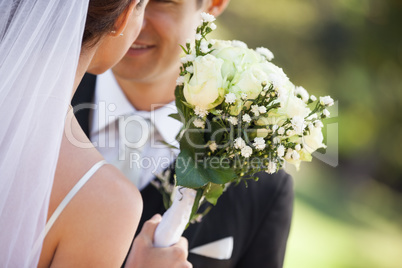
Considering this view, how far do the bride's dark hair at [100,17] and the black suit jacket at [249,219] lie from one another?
108cm

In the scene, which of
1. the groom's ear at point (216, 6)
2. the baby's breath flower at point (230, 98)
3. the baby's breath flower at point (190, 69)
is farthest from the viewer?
the groom's ear at point (216, 6)

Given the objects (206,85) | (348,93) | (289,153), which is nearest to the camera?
(206,85)

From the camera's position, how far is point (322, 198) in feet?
35.2

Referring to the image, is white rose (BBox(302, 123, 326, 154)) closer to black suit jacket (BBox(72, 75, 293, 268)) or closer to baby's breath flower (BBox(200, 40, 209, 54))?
baby's breath flower (BBox(200, 40, 209, 54))

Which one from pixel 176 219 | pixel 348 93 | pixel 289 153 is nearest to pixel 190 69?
pixel 289 153

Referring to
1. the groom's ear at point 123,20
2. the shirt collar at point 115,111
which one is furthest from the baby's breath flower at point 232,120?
the shirt collar at point 115,111

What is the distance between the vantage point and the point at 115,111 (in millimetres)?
2768

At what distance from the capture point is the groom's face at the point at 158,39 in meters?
2.63

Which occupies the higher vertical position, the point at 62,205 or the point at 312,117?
the point at 312,117

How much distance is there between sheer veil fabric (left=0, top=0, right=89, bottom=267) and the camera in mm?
1559

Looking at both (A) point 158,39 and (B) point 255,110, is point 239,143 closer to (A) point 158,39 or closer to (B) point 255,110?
(B) point 255,110

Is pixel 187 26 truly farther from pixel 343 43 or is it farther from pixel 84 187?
pixel 343 43

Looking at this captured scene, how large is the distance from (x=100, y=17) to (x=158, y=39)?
3.42ft

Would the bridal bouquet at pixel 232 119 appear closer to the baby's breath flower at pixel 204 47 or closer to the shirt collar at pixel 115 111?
the baby's breath flower at pixel 204 47
